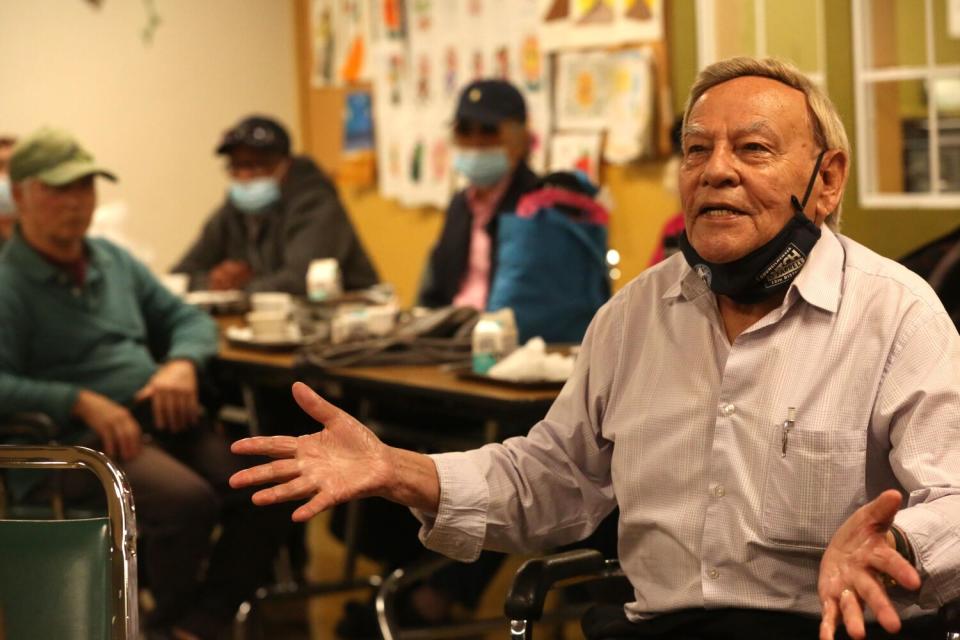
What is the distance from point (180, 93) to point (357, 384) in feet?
14.5

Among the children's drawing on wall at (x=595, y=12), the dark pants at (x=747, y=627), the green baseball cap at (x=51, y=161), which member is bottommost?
the dark pants at (x=747, y=627)

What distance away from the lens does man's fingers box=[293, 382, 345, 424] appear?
5.98 feet

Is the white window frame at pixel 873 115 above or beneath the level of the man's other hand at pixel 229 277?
above

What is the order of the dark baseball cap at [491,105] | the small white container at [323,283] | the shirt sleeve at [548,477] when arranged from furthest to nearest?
the dark baseball cap at [491,105] < the small white container at [323,283] < the shirt sleeve at [548,477]

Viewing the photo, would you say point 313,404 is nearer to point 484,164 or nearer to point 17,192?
point 17,192

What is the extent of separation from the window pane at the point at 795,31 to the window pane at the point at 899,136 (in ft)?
1.17

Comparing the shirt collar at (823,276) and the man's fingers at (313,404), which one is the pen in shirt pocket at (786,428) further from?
the man's fingers at (313,404)

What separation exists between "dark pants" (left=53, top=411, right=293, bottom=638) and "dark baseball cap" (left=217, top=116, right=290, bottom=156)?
1.66 metres

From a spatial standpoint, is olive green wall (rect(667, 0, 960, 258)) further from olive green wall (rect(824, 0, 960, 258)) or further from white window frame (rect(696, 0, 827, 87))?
white window frame (rect(696, 0, 827, 87))

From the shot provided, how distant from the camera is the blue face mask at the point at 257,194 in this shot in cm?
526

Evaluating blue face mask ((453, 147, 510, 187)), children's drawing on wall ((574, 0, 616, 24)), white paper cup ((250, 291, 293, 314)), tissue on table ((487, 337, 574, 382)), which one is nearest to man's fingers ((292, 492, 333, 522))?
tissue on table ((487, 337, 574, 382))

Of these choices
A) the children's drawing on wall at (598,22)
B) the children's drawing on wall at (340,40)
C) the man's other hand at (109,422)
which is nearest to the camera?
the man's other hand at (109,422)

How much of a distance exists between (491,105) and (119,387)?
4.96 feet

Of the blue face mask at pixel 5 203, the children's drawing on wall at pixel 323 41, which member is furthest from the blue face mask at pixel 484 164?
the children's drawing on wall at pixel 323 41
